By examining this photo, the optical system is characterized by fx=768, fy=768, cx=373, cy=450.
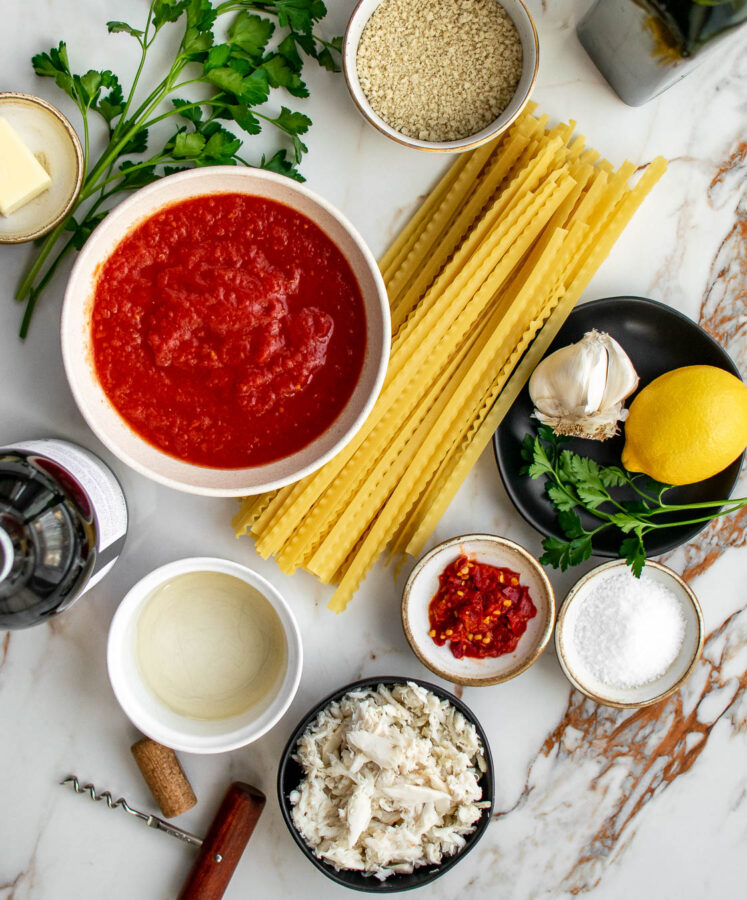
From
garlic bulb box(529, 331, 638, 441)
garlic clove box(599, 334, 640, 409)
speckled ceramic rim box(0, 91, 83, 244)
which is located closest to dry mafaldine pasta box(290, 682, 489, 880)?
garlic bulb box(529, 331, 638, 441)

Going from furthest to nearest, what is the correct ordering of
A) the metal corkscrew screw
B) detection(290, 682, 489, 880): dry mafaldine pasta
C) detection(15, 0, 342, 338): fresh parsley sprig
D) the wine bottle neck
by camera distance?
1. the metal corkscrew screw
2. detection(290, 682, 489, 880): dry mafaldine pasta
3. detection(15, 0, 342, 338): fresh parsley sprig
4. the wine bottle neck

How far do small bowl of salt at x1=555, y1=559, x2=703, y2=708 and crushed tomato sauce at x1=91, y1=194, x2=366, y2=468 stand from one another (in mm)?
997

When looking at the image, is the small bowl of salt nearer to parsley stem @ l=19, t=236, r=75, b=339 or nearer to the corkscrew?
the corkscrew

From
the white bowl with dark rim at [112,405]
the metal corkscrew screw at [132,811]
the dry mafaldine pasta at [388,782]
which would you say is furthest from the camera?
the metal corkscrew screw at [132,811]

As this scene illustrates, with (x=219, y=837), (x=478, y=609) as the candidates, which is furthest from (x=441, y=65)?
(x=219, y=837)

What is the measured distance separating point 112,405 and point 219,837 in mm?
1243

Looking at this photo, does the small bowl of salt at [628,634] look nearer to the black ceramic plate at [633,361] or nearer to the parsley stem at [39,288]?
the black ceramic plate at [633,361]

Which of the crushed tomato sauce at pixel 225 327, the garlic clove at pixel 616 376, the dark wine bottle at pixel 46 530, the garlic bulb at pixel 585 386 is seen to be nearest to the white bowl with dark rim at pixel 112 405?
the crushed tomato sauce at pixel 225 327

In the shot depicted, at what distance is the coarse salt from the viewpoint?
7.28 feet

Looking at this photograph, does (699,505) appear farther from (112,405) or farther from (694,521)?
(112,405)

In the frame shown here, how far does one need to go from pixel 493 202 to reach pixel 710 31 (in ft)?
2.15

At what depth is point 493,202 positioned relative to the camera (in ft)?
7.18

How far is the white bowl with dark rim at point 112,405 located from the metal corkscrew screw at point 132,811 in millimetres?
1021

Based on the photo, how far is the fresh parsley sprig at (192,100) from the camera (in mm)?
1964
